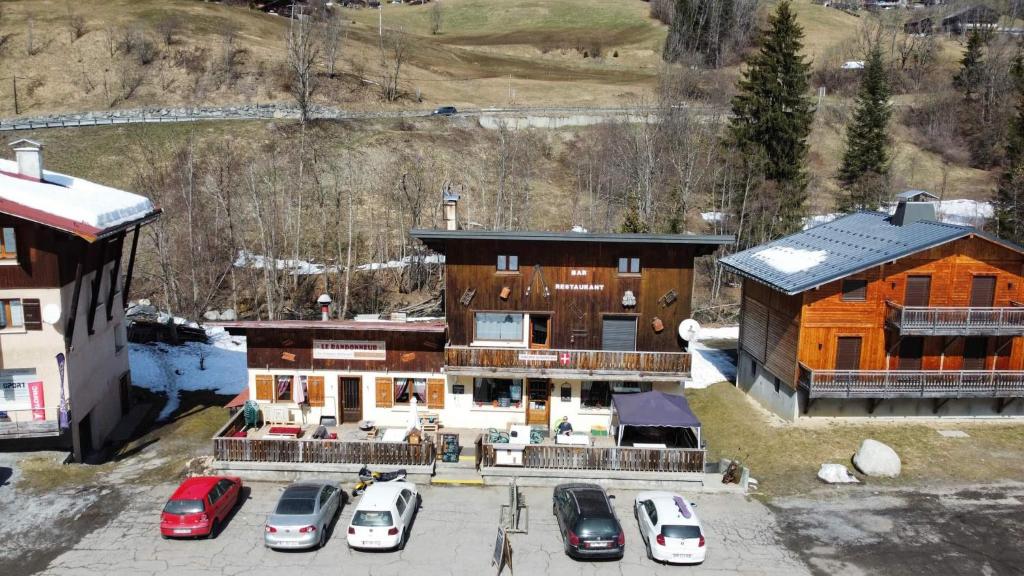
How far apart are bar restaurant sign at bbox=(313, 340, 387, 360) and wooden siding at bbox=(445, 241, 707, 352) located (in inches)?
122

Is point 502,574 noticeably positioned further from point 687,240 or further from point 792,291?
point 792,291

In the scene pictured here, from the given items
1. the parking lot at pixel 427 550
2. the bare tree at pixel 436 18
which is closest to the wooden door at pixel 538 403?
the parking lot at pixel 427 550

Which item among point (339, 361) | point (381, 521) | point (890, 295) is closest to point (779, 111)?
point (890, 295)

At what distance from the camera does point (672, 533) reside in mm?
19781

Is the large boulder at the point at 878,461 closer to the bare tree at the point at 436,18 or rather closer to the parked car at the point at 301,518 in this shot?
the parked car at the point at 301,518

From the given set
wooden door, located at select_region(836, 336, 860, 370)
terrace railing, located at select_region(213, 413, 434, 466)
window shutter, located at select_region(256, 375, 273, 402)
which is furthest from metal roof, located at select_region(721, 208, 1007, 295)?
window shutter, located at select_region(256, 375, 273, 402)

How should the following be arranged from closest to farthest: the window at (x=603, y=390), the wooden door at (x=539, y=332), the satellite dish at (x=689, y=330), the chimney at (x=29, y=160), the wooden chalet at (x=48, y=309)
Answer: the wooden chalet at (x=48, y=309), the satellite dish at (x=689, y=330), the chimney at (x=29, y=160), the window at (x=603, y=390), the wooden door at (x=539, y=332)

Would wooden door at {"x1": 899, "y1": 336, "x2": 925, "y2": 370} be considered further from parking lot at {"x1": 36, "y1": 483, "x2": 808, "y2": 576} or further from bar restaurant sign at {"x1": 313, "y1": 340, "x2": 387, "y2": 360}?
bar restaurant sign at {"x1": 313, "y1": 340, "x2": 387, "y2": 360}

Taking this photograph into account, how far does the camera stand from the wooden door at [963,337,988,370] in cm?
3028

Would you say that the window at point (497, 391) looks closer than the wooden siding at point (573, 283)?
No

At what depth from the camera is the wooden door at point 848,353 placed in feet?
97.7

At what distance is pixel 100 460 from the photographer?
26.9m

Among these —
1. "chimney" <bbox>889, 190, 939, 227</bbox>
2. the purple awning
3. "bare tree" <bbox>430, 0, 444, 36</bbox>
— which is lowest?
the purple awning

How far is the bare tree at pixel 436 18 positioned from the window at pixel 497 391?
12555 centimetres
